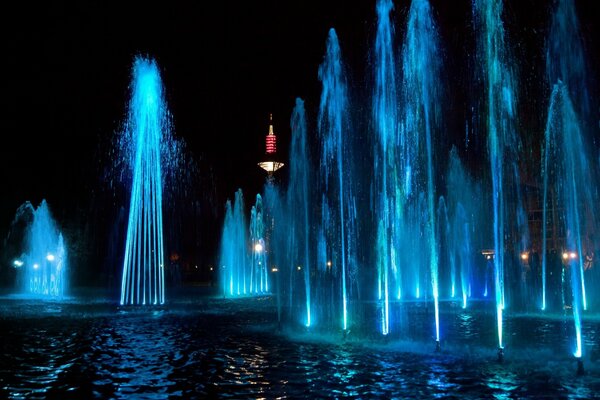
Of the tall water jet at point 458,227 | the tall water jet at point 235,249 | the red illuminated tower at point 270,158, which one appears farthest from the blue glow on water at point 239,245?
the red illuminated tower at point 270,158

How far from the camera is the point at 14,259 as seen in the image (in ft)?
186

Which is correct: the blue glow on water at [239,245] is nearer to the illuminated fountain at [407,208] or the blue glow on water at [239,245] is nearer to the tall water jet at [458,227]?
the illuminated fountain at [407,208]

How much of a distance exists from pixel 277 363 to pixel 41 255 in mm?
44988

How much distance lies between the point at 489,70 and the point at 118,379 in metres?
11.3

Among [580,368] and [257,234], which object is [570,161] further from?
[257,234]

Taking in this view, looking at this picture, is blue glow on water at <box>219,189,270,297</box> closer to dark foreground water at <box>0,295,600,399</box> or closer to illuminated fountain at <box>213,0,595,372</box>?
illuminated fountain at <box>213,0,595,372</box>

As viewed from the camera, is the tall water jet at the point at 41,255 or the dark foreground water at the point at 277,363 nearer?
the dark foreground water at the point at 277,363

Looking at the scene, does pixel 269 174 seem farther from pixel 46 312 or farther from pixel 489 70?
pixel 489 70

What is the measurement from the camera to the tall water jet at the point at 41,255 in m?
46.9

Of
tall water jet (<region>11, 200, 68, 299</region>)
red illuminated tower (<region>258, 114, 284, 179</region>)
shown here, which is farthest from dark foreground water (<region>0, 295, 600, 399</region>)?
red illuminated tower (<region>258, 114, 284, 179</region>)

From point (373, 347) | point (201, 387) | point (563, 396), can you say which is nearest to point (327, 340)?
point (373, 347)

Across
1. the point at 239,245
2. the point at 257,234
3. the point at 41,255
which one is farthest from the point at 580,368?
the point at 41,255

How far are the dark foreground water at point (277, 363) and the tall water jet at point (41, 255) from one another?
32941mm

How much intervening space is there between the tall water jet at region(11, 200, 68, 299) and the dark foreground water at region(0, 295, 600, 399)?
3294cm
